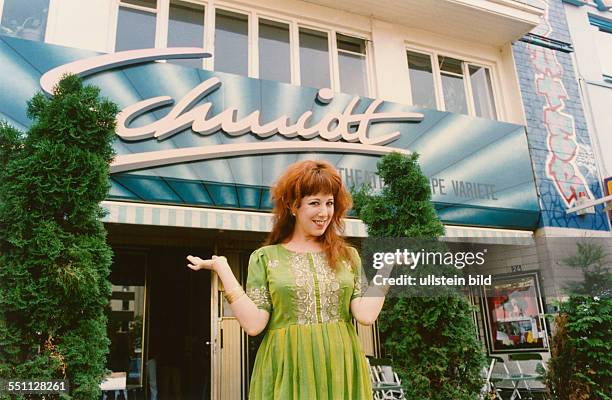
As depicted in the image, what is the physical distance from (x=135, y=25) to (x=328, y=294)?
6111mm

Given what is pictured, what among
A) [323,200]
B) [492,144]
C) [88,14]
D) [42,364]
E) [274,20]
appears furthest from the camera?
[492,144]

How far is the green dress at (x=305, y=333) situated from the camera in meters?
1.92

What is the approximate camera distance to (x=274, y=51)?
7582 millimetres

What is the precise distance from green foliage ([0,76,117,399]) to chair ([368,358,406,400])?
4.37 metres

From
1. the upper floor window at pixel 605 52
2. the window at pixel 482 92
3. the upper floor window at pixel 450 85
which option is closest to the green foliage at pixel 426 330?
the upper floor window at pixel 450 85

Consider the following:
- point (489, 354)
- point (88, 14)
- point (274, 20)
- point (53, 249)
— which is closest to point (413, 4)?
point (274, 20)

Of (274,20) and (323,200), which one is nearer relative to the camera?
(323,200)

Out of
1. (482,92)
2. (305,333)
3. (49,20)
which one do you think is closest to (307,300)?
(305,333)

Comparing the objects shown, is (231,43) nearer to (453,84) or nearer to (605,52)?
(453,84)

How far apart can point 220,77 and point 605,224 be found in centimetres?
718

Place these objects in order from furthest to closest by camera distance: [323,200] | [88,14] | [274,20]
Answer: [274,20], [88,14], [323,200]

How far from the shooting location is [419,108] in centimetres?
786

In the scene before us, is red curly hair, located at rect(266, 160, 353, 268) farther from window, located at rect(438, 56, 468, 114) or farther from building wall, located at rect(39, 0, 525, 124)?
window, located at rect(438, 56, 468, 114)

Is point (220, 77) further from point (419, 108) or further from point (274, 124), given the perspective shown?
point (419, 108)
